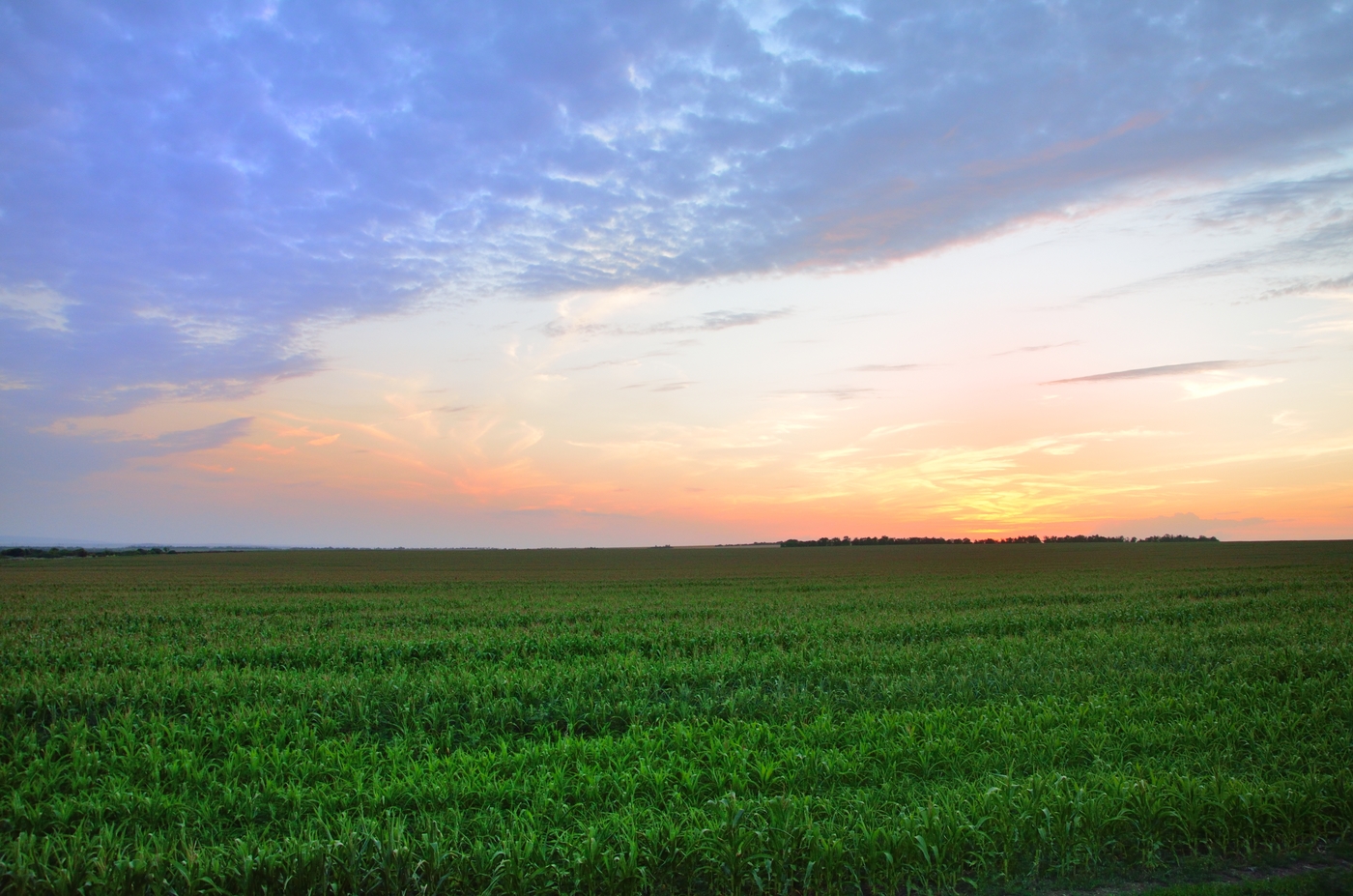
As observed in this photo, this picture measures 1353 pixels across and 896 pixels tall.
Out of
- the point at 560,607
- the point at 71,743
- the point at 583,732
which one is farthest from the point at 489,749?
the point at 560,607

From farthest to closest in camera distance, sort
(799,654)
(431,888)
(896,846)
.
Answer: (799,654), (896,846), (431,888)

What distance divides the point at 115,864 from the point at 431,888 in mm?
2394

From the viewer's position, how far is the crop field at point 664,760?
5.03 metres

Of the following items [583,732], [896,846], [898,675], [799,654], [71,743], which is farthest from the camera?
[799,654]

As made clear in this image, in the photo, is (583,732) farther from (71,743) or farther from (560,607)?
(560,607)

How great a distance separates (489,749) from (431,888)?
3148mm

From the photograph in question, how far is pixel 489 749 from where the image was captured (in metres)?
7.88

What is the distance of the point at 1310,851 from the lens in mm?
5434

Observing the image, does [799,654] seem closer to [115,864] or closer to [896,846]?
[896,846]

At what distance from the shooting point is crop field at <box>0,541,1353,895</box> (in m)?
5.03

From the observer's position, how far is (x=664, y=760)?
7.17m

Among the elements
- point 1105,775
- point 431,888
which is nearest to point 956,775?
point 1105,775

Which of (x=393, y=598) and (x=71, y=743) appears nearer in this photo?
(x=71, y=743)

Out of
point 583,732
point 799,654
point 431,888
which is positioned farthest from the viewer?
point 799,654
